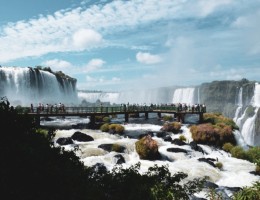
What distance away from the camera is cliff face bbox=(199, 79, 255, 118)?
97438 millimetres

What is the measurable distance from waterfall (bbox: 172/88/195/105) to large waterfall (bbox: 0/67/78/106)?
4176cm

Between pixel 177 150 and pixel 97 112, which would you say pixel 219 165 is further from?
pixel 97 112

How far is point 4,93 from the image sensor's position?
3024 inches

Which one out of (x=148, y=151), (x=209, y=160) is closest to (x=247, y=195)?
(x=148, y=151)

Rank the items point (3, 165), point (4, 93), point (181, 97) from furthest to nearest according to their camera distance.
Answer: point (181, 97)
point (4, 93)
point (3, 165)

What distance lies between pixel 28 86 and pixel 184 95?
179ft

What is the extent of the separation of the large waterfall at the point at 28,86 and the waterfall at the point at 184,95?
137 feet

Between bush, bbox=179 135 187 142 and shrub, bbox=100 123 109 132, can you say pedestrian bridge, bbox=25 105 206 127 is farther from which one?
bush, bbox=179 135 187 142

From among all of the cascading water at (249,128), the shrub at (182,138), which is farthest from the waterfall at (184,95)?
the shrub at (182,138)

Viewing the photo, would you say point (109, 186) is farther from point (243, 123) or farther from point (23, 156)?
point (243, 123)

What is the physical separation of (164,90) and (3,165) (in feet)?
405

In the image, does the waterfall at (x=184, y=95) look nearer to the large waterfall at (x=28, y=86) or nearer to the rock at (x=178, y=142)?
the large waterfall at (x=28, y=86)

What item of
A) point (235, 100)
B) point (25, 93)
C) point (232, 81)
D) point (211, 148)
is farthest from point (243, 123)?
point (25, 93)

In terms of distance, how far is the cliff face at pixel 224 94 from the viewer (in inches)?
3836
